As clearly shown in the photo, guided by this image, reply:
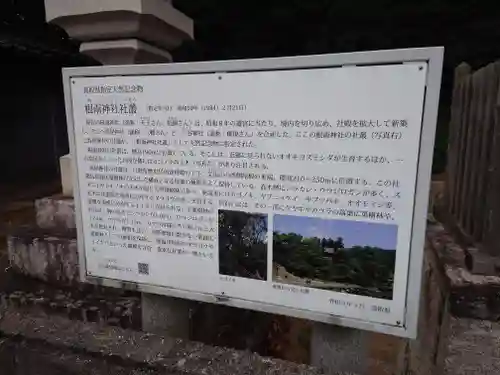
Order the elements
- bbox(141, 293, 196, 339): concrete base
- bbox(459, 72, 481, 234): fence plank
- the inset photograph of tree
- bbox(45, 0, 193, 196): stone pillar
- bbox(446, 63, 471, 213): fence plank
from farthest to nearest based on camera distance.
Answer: bbox(446, 63, 471, 213): fence plank, bbox(45, 0, 193, 196): stone pillar, bbox(459, 72, 481, 234): fence plank, bbox(141, 293, 196, 339): concrete base, the inset photograph of tree

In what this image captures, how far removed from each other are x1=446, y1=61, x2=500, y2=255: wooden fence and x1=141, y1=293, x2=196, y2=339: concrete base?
52.7 inches

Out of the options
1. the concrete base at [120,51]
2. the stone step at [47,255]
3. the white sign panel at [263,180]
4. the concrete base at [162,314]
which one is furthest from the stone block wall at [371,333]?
the concrete base at [120,51]

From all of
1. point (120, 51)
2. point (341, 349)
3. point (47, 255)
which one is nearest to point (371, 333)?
point (341, 349)

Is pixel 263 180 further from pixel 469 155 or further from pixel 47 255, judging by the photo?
pixel 47 255

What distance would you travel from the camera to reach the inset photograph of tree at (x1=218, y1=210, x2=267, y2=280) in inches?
49.9

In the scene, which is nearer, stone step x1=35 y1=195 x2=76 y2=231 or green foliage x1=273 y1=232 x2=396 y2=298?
green foliage x1=273 y1=232 x2=396 y2=298

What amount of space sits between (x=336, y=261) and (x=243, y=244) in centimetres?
31

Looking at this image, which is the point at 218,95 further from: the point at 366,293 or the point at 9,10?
the point at 9,10

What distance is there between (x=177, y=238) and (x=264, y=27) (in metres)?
4.56

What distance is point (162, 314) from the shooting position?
5.54ft

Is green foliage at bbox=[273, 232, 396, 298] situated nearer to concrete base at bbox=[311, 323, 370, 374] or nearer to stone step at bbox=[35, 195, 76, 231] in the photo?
concrete base at bbox=[311, 323, 370, 374]

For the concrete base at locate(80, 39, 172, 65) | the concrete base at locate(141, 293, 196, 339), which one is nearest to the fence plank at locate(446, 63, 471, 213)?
the concrete base at locate(141, 293, 196, 339)

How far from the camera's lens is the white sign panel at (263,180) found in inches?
43.3

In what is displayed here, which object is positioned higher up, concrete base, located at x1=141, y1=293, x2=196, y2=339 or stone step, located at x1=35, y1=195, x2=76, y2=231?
stone step, located at x1=35, y1=195, x2=76, y2=231
